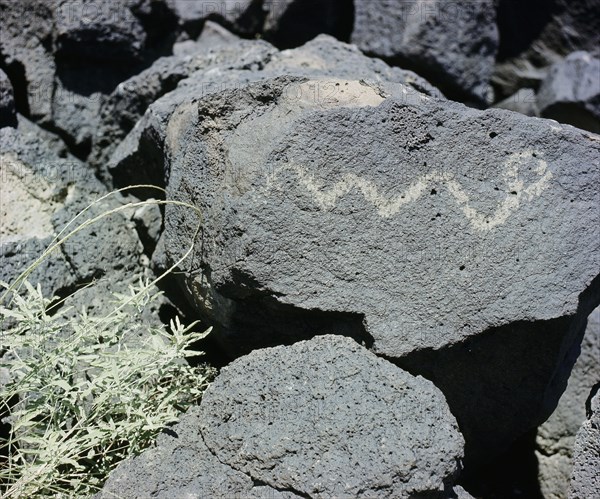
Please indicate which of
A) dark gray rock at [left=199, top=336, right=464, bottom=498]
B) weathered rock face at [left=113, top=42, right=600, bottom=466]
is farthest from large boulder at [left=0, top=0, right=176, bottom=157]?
dark gray rock at [left=199, top=336, right=464, bottom=498]

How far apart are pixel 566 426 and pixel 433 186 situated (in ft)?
3.74

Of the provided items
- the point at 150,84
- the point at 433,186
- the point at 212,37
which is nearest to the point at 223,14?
the point at 212,37

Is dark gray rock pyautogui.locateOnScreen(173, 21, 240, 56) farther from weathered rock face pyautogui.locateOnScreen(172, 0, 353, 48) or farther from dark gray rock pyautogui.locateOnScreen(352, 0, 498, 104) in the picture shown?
dark gray rock pyautogui.locateOnScreen(352, 0, 498, 104)

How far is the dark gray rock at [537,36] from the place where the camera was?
4.32 meters

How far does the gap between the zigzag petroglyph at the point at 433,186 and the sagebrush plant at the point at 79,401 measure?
516mm

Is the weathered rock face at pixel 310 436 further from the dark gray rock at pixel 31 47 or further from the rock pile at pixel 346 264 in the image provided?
the dark gray rock at pixel 31 47

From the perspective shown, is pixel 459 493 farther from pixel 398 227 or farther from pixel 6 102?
pixel 6 102

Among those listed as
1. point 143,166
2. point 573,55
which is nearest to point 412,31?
point 573,55

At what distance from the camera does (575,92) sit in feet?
13.4

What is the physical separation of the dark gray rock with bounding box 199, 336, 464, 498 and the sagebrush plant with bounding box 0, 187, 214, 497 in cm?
22

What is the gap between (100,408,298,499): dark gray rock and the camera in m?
1.93

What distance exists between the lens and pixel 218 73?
9.64ft

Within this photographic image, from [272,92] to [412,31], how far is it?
1.70 metres

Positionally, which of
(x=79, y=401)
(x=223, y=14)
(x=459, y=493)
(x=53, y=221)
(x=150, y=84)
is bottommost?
(x=79, y=401)
